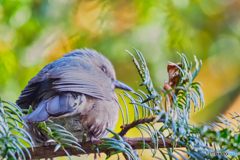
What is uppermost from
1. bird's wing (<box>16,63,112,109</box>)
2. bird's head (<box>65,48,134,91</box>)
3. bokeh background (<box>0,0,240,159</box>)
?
bokeh background (<box>0,0,240,159</box>)

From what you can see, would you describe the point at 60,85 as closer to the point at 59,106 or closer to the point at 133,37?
the point at 59,106

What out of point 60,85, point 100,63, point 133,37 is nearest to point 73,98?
point 60,85

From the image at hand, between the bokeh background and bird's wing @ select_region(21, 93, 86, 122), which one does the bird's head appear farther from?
the bokeh background

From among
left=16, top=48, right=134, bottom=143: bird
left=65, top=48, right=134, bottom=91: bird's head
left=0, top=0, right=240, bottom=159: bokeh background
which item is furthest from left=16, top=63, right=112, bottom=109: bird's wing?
left=0, top=0, right=240, bottom=159: bokeh background

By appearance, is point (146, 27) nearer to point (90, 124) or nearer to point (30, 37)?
point (30, 37)

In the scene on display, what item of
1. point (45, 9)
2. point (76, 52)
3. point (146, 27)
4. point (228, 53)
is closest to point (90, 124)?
point (76, 52)

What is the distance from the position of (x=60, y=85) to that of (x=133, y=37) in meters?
1.21

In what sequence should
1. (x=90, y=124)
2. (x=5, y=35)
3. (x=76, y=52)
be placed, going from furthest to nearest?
(x=5, y=35) < (x=76, y=52) < (x=90, y=124)

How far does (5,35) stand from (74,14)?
58cm

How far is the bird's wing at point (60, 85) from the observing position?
88cm

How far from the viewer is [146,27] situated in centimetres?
200

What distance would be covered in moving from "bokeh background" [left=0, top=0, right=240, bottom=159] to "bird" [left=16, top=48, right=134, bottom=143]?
867 mm

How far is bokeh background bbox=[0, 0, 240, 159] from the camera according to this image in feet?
6.15

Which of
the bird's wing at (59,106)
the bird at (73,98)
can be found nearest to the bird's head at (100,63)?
the bird at (73,98)
